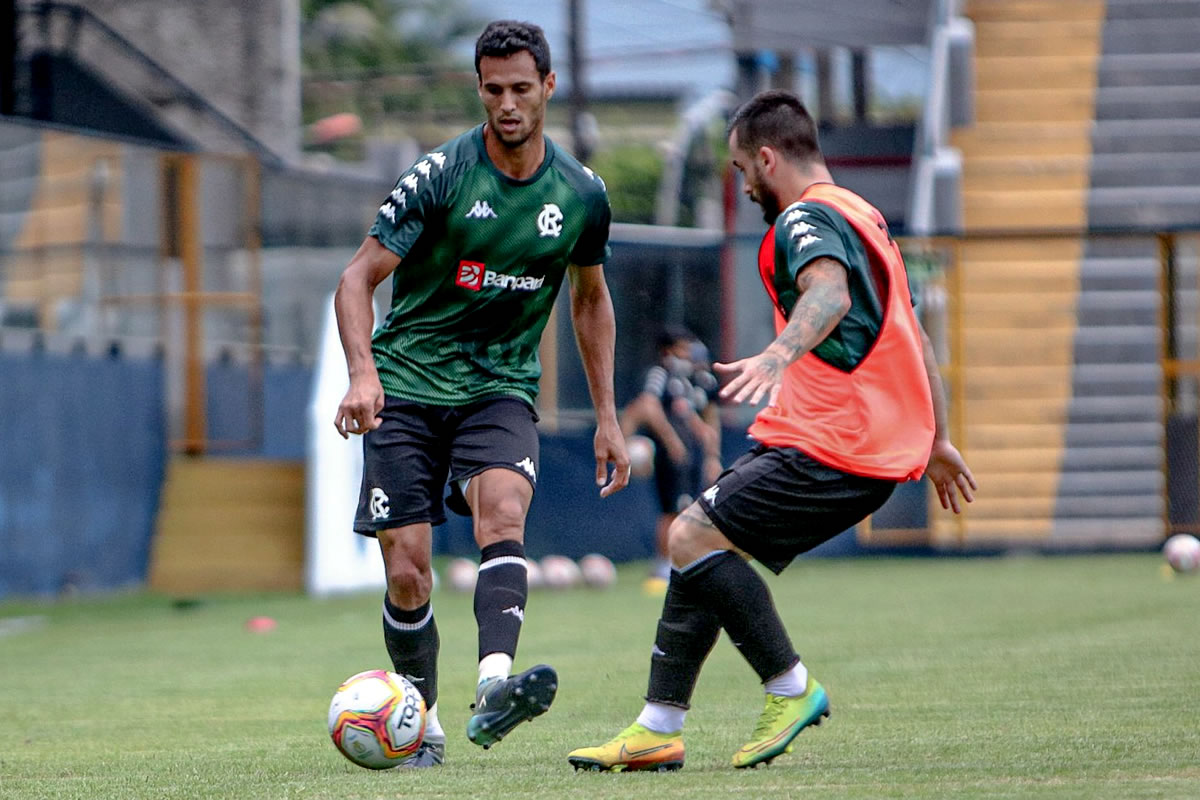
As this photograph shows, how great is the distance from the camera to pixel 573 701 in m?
7.95

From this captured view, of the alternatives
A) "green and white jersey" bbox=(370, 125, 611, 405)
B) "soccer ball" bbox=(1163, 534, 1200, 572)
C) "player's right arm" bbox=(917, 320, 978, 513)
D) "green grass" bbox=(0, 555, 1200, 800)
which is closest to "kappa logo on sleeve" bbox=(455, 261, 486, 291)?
"green and white jersey" bbox=(370, 125, 611, 405)

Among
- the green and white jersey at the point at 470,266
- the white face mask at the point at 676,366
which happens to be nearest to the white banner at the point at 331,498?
the white face mask at the point at 676,366

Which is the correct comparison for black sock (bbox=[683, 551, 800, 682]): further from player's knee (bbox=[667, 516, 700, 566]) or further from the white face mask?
the white face mask

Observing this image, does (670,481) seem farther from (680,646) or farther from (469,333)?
(680,646)

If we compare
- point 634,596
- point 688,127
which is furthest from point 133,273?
point 688,127

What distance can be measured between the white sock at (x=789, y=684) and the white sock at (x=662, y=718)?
280 millimetres

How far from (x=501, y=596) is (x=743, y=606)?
0.72m

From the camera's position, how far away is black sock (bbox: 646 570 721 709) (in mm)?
5738

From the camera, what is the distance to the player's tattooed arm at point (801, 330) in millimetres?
5023

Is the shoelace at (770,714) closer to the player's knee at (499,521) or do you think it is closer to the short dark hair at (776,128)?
the player's knee at (499,521)

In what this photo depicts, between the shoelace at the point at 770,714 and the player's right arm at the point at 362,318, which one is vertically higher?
the player's right arm at the point at 362,318

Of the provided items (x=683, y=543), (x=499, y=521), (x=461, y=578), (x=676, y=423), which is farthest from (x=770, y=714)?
(x=676, y=423)

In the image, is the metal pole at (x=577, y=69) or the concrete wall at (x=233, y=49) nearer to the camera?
the concrete wall at (x=233, y=49)

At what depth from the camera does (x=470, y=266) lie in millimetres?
6012
